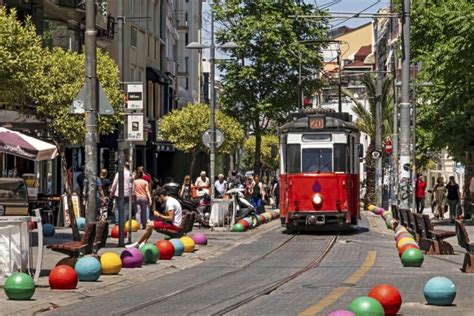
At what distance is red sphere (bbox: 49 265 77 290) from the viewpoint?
1700 centimetres

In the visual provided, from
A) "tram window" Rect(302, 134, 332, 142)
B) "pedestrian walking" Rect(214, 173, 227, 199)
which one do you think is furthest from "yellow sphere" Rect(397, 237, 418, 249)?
"pedestrian walking" Rect(214, 173, 227, 199)

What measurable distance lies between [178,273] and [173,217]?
487cm

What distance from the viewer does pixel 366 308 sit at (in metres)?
12.4

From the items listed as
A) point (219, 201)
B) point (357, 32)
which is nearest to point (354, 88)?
point (357, 32)

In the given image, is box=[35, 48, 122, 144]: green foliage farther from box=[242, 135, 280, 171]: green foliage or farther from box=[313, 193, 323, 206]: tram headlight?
box=[242, 135, 280, 171]: green foliage

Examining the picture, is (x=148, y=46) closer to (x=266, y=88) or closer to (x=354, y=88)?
(x=266, y=88)

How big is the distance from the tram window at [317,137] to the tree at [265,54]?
26662mm

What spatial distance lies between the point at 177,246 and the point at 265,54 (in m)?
37.1

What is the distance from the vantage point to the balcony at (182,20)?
9046cm

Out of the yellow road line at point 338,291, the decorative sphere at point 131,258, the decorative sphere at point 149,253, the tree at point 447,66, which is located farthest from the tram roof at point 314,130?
the decorative sphere at point 131,258

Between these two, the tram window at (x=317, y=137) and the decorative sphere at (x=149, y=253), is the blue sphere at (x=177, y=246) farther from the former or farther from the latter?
the tram window at (x=317, y=137)

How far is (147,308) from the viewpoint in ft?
49.5

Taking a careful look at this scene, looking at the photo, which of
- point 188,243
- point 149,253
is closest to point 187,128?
point 188,243

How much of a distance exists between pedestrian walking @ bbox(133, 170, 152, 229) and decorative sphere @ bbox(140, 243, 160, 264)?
36.2 ft
